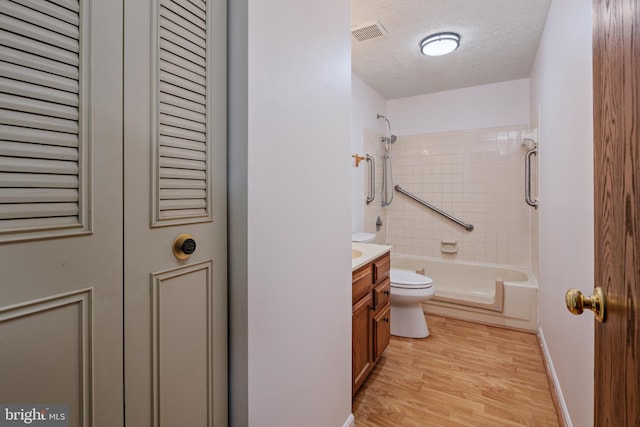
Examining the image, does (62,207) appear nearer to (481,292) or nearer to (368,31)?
(368,31)

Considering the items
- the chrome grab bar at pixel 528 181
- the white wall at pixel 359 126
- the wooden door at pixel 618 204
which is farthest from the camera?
the white wall at pixel 359 126

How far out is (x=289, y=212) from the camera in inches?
43.1

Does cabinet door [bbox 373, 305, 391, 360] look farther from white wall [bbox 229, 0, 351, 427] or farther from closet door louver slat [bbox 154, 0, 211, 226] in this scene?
closet door louver slat [bbox 154, 0, 211, 226]

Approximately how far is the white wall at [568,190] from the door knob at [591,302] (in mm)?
619

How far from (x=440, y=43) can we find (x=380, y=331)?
2.21 m

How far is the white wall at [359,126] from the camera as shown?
314cm

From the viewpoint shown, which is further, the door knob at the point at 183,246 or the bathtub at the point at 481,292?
the bathtub at the point at 481,292

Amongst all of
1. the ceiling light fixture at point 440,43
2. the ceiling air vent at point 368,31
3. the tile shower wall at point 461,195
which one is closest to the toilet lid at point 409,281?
the tile shower wall at point 461,195

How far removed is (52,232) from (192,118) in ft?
1.37

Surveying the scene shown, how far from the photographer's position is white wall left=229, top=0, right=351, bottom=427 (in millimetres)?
929

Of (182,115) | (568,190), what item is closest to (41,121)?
(182,115)

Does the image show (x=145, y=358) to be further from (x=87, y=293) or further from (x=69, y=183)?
(x=69, y=183)

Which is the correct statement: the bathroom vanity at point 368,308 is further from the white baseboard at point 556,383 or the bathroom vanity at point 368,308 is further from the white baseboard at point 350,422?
the white baseboard at point 556,383

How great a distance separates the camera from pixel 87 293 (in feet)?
2.06
